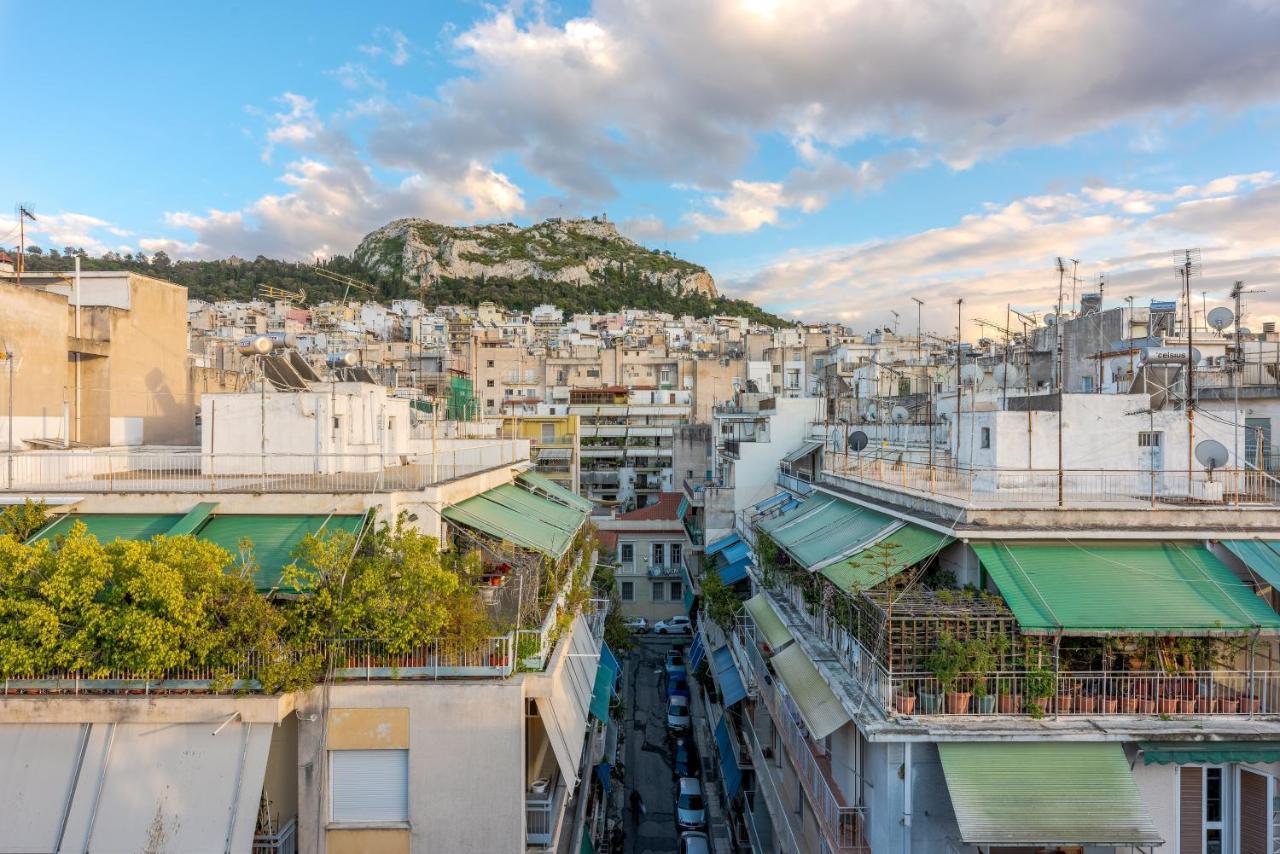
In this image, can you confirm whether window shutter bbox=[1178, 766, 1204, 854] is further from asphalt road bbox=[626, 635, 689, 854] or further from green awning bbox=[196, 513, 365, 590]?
asphalt road bbox=[626, 635, 689, 854]

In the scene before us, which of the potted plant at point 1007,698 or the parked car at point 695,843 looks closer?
the potted plant at point 1007,698

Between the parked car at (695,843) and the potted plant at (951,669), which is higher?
the potted plant at (951,669)

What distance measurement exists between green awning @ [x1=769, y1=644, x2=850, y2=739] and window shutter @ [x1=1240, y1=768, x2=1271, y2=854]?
5.48m

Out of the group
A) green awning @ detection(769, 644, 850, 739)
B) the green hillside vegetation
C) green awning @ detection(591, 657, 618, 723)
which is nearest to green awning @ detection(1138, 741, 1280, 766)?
green awning @ detection(769, 644, 850, 739)

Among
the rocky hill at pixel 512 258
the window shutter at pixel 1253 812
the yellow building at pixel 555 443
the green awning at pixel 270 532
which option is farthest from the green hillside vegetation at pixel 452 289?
the window shutter at pixel 1253 812

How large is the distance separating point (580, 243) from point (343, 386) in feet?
524

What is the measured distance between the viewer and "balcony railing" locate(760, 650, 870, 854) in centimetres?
1099

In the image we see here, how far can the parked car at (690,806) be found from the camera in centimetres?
2105

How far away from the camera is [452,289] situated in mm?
142875

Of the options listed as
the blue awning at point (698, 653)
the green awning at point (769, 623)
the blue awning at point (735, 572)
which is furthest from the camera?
the blue awning at point (698, 653)

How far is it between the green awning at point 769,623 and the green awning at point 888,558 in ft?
8.70

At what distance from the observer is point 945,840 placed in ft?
32.4

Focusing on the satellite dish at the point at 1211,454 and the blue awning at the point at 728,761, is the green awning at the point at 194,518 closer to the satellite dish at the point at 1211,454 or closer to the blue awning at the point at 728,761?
the blue awning at the point at 728,761

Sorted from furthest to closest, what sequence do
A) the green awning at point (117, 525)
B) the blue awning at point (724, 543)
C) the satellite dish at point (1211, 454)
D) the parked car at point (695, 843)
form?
1. the blue awning at point (724, 543)
2. the parked car at point (695, 843)
3. the satellite dish at point (1211, 454)
4. the green awning at point (117, 525)
